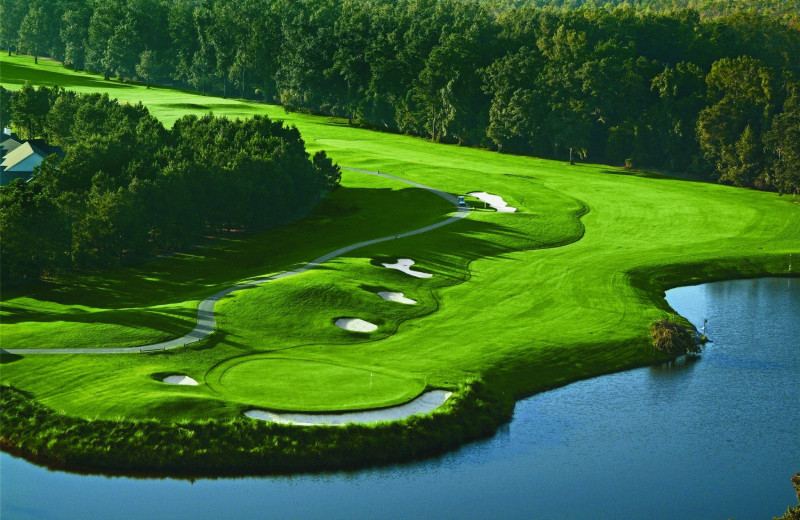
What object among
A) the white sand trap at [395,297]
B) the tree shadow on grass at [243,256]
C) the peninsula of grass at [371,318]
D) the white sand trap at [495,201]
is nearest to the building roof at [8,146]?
the peninsula of grass at [371,318]

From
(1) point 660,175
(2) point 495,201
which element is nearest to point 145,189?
(2) point 495,201

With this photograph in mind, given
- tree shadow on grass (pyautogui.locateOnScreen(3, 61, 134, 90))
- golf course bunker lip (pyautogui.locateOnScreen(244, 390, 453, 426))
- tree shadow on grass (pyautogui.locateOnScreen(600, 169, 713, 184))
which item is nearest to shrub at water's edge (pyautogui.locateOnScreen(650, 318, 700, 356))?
golf course bunker lip (pyautogui.locateOnScreen(244, 390, 453, 426))

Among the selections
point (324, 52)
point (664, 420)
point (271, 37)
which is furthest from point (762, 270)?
point (271, 37)

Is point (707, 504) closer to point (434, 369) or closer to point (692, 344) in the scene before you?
point (434, 369)

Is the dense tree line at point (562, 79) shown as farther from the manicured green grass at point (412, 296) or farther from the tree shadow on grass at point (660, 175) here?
the manicured green grass at point (412, 296)

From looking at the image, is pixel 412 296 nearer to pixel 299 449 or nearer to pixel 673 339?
pixel 673 339
